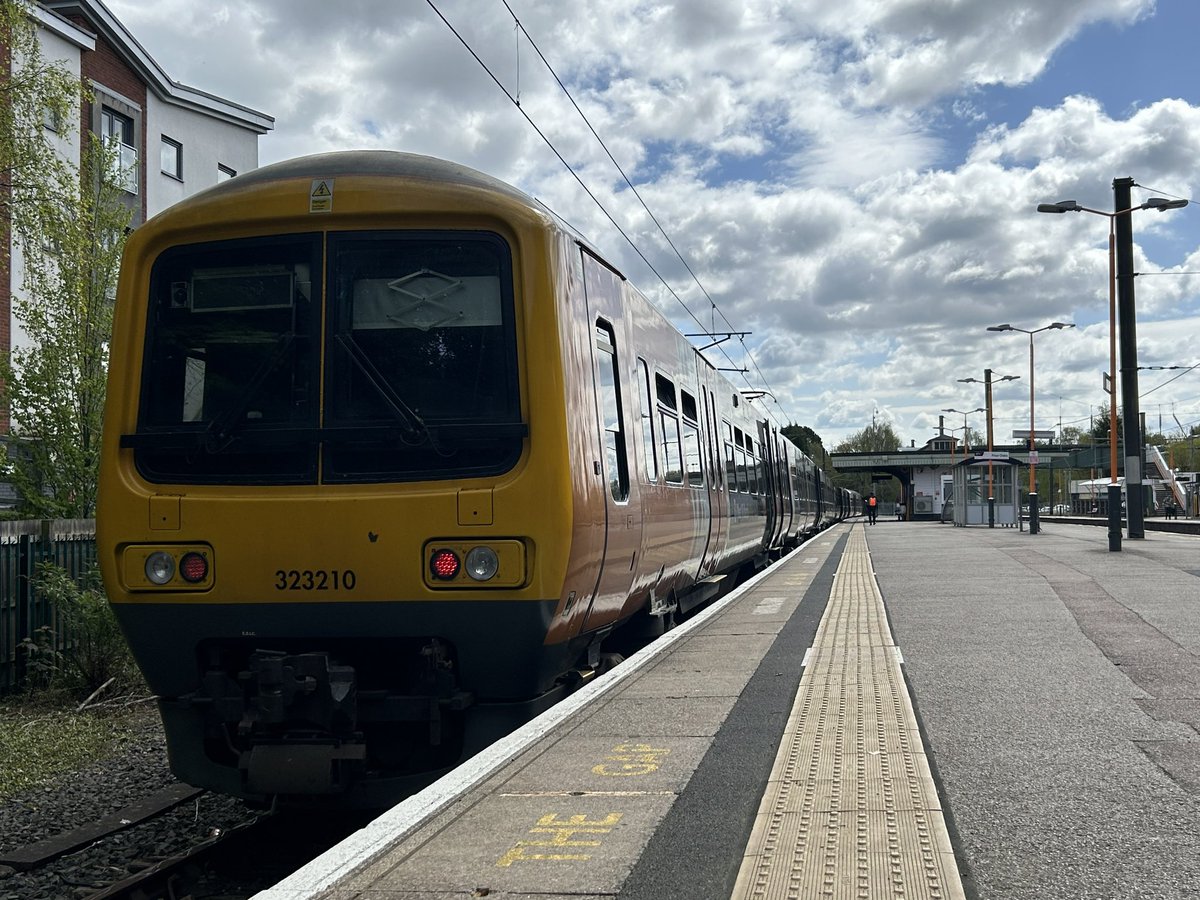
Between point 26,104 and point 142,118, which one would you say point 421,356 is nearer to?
point 26,104

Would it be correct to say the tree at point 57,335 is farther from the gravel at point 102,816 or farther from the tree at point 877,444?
the tree at point 877,444

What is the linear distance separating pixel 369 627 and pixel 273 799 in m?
0.97

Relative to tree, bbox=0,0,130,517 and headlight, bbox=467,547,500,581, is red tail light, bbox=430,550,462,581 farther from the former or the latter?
tree, bbox=0,0,130,517

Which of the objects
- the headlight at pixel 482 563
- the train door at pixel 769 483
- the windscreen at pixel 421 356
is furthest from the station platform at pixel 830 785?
the train door at pixel 769 483

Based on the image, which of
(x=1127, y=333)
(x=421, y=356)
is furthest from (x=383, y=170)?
(x=1127, y=333)

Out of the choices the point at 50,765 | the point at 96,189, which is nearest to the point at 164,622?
the point at 50,765

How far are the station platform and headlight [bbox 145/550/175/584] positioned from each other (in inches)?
69.2

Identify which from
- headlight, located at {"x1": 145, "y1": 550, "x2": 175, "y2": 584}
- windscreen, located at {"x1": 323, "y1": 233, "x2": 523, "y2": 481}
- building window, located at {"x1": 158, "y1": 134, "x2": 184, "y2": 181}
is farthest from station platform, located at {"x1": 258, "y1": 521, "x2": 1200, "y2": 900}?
building window, located at {"x1": 158, "y1": 134, "x2": 184, "y2": 181}

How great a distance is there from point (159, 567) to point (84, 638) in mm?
6179

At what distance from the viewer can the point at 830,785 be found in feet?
15.4

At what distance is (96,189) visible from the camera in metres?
14.2

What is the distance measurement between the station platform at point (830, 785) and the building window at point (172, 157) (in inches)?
988

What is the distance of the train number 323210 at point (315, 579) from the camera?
5.67 meters

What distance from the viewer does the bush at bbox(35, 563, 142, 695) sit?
36.6ft
